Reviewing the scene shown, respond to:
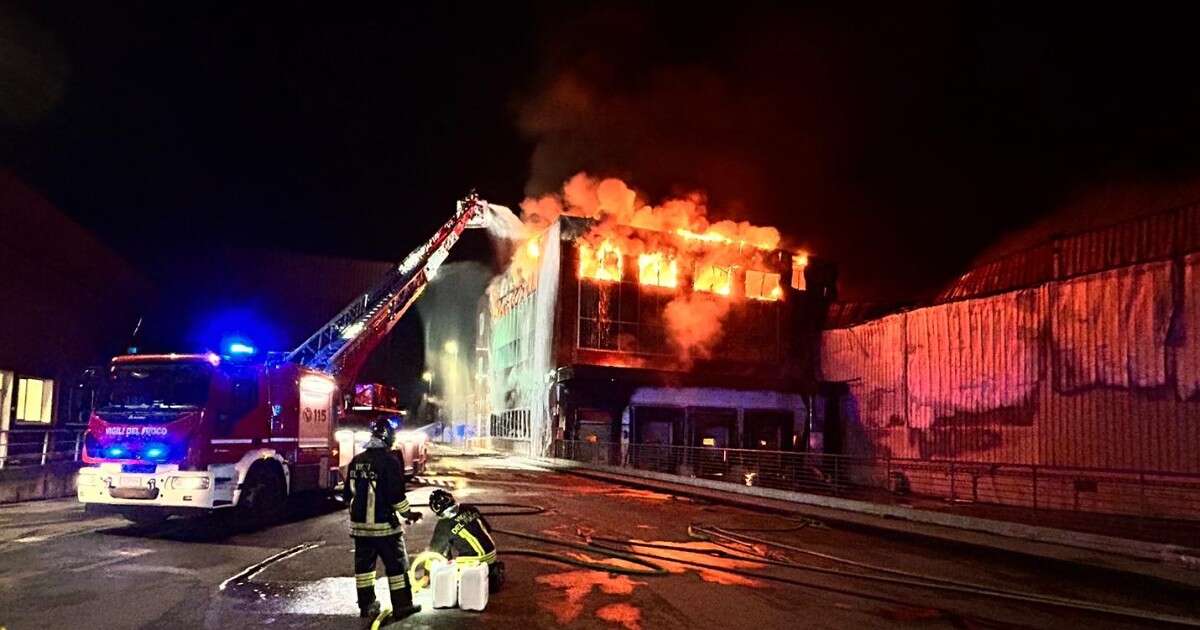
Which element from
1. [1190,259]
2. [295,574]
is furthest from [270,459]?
[1190,259]

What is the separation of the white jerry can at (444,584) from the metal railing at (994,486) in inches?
405

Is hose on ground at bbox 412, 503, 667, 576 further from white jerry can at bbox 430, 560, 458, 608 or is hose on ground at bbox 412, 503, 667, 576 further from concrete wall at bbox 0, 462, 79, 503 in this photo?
concrete wall at bbox 0, 462, 79, 503

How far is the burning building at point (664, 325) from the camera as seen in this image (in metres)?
35.2

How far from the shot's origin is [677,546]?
35.2ft

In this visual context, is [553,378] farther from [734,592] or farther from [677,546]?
[734,592]

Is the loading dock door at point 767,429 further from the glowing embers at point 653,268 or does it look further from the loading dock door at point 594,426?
the glowing embers at point 653,268

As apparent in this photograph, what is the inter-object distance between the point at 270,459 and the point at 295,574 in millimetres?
4539

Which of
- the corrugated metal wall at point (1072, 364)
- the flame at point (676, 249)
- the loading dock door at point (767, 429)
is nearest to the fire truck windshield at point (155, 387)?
the corrugated metal wall at point (1072, 364)

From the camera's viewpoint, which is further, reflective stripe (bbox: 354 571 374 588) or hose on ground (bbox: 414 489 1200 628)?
hose on ground (bbox: 414 489 1200 628)

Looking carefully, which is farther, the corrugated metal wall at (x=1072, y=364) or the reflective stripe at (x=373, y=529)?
the corrugated metal wall at (x=1072, y=364)

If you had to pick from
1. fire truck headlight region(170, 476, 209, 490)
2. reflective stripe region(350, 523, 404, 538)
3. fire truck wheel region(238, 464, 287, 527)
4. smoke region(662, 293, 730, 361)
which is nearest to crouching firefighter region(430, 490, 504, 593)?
reflective stripe region(350, 523, 404, 538)

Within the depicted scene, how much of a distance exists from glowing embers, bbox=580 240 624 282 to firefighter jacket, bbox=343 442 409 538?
2980 cm

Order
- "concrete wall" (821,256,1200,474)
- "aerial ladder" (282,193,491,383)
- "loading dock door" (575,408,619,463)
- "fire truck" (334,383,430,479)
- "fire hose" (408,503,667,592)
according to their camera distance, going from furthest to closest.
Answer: "loading dock door" (575,408,619,463) → "aerial ladder" (282,193,491,383) → "concrete wall" (821,256,1200,474) → "fire truck" (334,383,430,479) → "fire hose" (408,503,667,592)

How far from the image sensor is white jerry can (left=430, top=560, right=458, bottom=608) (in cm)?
689
